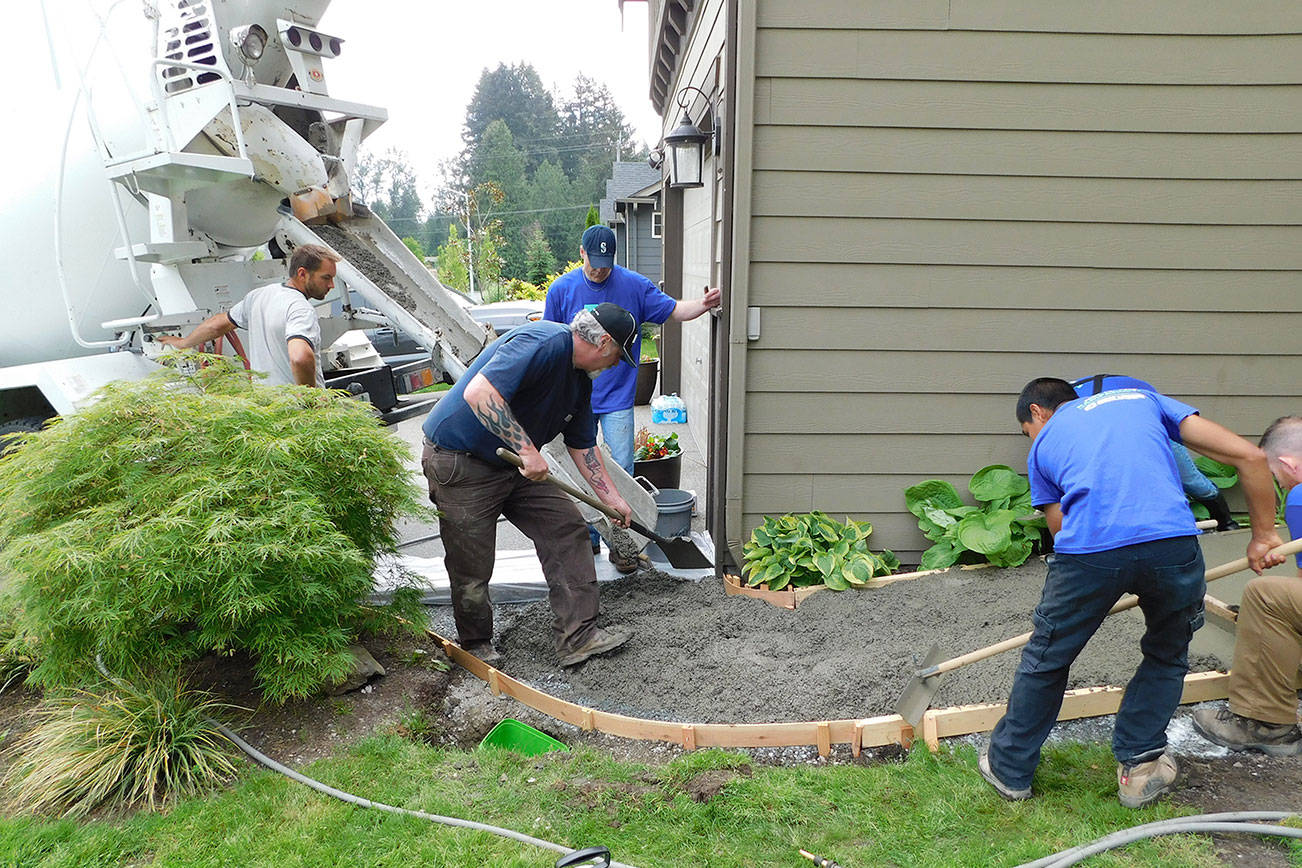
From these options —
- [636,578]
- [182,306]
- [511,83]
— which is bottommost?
[636,578]

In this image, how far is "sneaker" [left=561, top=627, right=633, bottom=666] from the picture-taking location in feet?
11.0

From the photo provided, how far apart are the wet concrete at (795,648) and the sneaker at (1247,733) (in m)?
0.27

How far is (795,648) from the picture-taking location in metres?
3.30

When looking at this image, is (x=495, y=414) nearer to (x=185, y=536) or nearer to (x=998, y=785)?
(x=185, y=536)

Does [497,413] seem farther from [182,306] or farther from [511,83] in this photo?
[511,83]

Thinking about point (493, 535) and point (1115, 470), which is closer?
point (1115, 470)

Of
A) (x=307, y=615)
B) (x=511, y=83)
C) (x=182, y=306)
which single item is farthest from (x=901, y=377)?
(x=511, y=83)

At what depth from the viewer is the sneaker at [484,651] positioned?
343cm

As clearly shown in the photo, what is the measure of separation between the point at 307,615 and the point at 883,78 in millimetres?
3245

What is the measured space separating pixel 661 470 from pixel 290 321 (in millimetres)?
2399

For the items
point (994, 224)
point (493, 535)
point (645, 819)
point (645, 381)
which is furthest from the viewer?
point (645, 381)

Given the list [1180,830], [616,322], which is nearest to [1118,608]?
[1180,830]

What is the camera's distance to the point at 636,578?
160 inches

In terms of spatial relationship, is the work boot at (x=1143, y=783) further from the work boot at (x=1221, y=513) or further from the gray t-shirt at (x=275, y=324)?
the gray t-shirt at (x=275, y=324)
